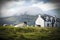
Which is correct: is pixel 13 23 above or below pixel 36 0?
below

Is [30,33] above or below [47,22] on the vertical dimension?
below

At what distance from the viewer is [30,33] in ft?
9.07

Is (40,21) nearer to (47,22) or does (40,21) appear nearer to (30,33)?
(47,22)

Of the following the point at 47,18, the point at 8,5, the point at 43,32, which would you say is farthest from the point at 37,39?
the point at 8,5

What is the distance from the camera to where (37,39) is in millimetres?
2756

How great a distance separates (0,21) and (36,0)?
812 millimetres

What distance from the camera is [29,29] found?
2.80 meters

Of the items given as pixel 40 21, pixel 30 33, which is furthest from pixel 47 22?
pixel 30 33

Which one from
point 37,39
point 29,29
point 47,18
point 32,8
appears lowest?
point 37,39

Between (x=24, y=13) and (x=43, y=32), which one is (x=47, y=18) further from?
(x=24, y=13)

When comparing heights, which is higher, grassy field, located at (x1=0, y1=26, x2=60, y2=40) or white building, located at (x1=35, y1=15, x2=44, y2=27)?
white building, located at (x1=35, y1=15, x2=44, y2=27)

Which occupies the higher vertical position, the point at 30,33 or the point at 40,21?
the point at 40,21

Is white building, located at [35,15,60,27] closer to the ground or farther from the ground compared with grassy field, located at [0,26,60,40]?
farther from the ground

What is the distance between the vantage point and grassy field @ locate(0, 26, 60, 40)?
276cm
